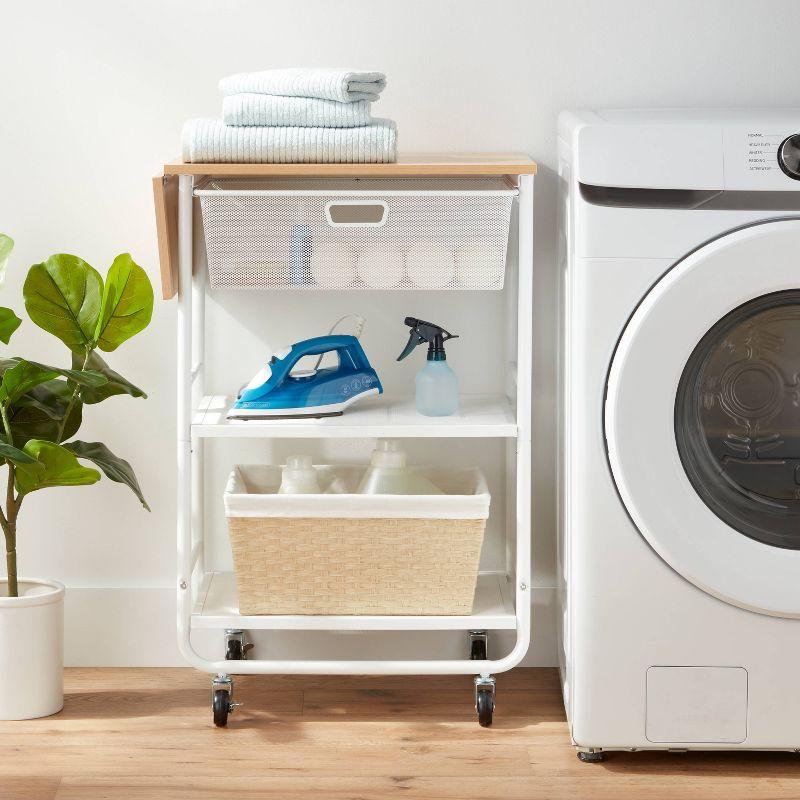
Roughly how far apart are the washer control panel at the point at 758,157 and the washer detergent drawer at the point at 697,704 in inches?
27.7

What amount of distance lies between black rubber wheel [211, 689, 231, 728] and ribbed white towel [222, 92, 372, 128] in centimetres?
92

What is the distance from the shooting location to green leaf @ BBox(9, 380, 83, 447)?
1.68 metres

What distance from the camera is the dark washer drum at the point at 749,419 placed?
147 centimetres

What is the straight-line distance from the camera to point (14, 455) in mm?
1526

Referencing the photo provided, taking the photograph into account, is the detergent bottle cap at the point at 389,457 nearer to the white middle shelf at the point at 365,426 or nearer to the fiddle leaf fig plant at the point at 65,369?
the white middle shelf at the point at 365,426

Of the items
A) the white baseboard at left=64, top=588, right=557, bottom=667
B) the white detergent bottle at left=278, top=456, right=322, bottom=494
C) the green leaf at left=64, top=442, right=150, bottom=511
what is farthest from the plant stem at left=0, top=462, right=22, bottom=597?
the white detergent bottle at left=278, top=456, right=322, bottom=494

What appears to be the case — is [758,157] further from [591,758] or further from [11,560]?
[11,560]

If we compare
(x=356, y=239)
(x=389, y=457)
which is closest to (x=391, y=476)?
(x=389, y=457)

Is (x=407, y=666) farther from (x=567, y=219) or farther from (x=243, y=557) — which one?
(x=567, y=219)

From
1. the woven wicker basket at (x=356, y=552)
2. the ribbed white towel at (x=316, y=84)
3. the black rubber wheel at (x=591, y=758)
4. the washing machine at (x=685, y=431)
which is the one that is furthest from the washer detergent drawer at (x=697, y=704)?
the ribbed white towel at (x=316, y=84)

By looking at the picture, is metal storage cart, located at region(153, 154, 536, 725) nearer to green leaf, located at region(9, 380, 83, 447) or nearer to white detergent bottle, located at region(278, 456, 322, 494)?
white detergent bottle, located at region(278, 456, 322, 494)

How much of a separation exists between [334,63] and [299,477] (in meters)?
0.74

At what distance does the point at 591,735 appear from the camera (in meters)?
1.53

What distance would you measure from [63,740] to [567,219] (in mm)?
1163
